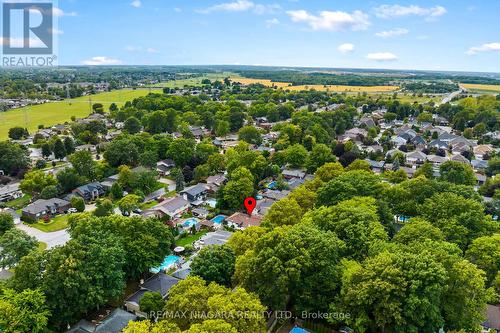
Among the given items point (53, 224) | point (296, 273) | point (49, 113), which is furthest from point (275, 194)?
point (49, 113)

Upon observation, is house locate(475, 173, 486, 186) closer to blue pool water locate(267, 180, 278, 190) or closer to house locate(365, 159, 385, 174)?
house locate(365, 159, 385, 174)

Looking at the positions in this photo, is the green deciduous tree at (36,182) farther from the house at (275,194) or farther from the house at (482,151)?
the house at (482,151)

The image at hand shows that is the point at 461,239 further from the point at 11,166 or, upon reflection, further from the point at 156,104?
the point at 156,104

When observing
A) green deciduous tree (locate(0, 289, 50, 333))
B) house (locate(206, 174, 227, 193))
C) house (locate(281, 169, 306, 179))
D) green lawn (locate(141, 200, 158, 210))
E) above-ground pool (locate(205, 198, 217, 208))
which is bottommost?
green lawn (locate(141, 200, 158, 210))

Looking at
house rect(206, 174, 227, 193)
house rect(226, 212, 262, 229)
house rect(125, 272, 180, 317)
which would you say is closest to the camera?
house rect(125, 272, 180, 317)

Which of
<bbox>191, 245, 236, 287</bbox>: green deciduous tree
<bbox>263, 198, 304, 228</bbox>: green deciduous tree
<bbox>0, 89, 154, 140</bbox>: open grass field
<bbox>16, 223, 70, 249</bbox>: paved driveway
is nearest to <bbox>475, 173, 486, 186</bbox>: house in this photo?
<bbox>263, 198, 304, 228</bbox>: green deciduous tree

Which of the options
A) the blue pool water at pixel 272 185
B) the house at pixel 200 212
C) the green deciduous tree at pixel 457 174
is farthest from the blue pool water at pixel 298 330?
the green deciduous tree at pixel 457 174

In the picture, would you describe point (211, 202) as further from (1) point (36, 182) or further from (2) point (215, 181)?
(1) point (36, 182)
